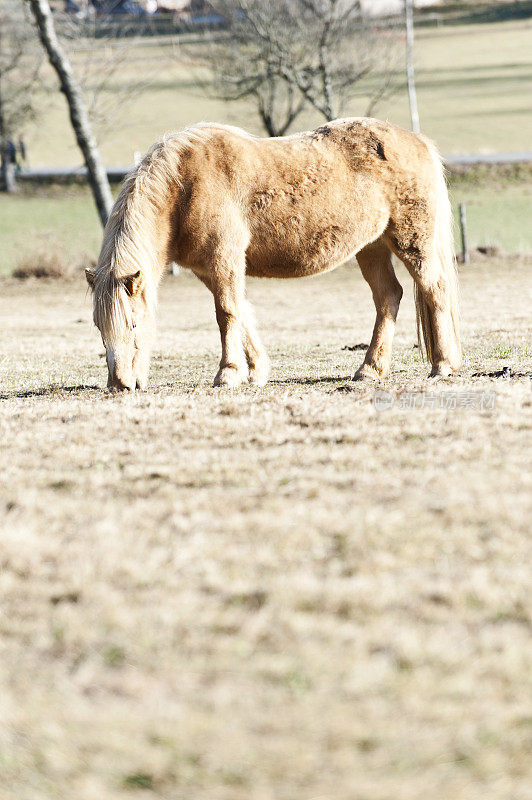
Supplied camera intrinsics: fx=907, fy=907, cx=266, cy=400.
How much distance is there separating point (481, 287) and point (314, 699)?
16.0 m

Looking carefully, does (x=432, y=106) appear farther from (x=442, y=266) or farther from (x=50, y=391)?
(x=50, y=391)

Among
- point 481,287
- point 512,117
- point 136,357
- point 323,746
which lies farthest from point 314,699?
point 512,117

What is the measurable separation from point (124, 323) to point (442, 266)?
275 centimetres

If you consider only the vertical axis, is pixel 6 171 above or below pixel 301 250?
below

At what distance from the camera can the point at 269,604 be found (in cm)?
294

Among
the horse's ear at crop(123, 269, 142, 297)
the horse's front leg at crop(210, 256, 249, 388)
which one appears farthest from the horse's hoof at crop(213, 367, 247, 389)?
the horse's ear at crop(123, 269, 142, 297)

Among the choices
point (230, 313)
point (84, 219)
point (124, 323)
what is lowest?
point (84, 219)

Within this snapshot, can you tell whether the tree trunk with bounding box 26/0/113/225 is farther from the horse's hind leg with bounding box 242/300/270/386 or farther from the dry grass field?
the dry grass field

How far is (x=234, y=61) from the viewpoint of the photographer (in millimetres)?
36469

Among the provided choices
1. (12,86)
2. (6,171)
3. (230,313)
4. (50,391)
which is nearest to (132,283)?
(230,313)

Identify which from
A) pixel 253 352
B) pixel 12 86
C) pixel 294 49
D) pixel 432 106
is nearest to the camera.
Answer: pixel 253 352

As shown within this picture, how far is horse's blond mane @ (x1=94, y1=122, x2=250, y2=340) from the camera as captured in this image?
21.8 feet

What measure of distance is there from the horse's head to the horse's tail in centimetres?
230

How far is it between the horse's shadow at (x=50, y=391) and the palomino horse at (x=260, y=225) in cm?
92
